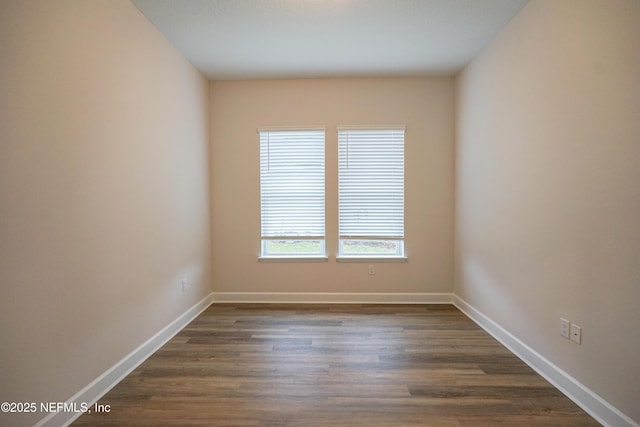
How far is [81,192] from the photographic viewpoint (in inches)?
67.9

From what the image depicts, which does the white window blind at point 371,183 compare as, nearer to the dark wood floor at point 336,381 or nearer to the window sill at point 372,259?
the window sill at point 372,259

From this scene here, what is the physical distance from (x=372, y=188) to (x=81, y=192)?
9.27 ft

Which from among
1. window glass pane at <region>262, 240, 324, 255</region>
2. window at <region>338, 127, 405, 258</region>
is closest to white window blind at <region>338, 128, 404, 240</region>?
window at <region>338, 127, 405, 258</region>

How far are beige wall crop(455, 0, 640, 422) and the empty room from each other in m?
0.01

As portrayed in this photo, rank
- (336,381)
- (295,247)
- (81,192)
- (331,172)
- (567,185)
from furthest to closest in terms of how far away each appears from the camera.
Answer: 1. (295,247)
2. (331,172)
3. (336,381)
4. (567,185)
5. (81,192)

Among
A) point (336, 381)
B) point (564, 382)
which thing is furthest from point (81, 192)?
point (564, 382)

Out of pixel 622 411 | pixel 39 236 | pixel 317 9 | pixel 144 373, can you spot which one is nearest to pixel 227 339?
pixel 144 373

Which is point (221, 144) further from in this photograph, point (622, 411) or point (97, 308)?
point (622, 411)

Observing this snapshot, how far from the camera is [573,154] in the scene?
1.79 meters

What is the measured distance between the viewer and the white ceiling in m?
2.24

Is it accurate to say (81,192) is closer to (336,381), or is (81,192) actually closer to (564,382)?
(336,381)

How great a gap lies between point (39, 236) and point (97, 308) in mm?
624

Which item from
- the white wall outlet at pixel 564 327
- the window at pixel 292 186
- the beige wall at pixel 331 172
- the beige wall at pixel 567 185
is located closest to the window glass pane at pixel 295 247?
the window at pixel 292 186

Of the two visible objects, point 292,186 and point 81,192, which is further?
point 292,186
